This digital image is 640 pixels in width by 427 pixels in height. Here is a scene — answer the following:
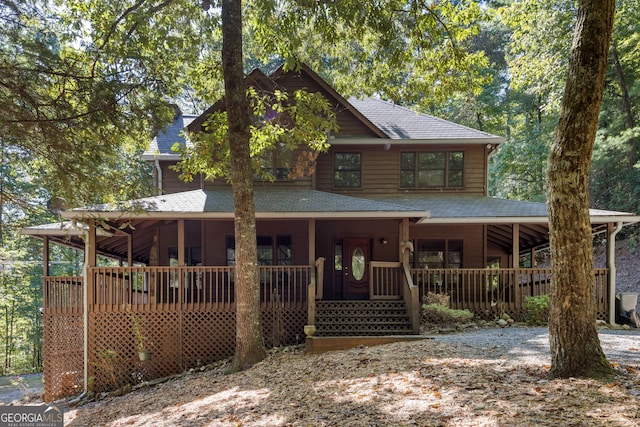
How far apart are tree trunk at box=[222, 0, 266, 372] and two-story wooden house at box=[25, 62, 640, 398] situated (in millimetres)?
1466

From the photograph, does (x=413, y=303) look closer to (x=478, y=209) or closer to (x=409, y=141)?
(x=478, y=209)

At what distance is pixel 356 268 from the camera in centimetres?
1399

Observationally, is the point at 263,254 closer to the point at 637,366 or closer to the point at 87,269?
the point at 87,269

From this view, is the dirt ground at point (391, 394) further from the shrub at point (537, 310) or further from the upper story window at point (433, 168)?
the upper story window at point (433, 168)

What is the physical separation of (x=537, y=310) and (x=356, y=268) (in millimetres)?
5281

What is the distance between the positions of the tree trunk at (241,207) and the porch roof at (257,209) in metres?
2.02

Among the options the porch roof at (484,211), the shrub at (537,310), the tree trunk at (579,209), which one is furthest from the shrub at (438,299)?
the tree trunk at (579,209)

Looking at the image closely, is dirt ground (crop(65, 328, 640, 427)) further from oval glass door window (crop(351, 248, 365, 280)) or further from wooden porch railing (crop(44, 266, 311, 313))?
oval glass door window (crop(351, 248, 365, 280))

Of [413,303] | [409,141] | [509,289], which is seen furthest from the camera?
[409,141]

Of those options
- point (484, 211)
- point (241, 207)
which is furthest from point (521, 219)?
point (241, 207)

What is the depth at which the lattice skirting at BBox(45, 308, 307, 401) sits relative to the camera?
1014 centimetres

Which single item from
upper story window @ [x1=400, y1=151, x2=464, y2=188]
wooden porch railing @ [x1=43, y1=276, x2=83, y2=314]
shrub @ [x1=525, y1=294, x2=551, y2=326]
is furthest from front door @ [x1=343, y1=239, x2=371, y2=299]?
wooden porch railing @ [x1=43, y1=276, x2=83, y2=314]

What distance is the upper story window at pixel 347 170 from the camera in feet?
47.5

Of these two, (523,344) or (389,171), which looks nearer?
(523,344)
